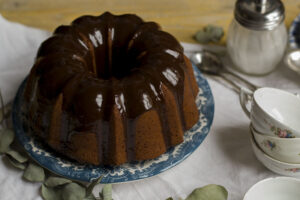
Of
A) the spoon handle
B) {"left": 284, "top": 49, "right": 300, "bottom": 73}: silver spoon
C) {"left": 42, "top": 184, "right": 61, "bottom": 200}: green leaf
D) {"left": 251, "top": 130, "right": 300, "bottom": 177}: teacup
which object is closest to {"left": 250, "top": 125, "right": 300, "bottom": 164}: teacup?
{"left": 251, "top": 130, "right": 300, "bottom": 177}: teacup

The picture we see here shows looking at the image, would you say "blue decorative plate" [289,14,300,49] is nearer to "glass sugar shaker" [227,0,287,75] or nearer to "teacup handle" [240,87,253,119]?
"glass sugar shaker" [227,0,287,75]

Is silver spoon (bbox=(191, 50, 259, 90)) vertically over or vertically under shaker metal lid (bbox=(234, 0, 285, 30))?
under

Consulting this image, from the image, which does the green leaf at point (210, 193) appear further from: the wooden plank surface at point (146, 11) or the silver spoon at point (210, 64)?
the wooden plank surface at point (146, 11)

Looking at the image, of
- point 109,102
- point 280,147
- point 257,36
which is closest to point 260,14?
point 257,36

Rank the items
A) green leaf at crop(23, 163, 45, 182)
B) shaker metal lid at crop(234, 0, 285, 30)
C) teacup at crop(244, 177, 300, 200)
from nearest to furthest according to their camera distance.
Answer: teacup at crop(244, 177, 300, 200) < green leaf at crop(23, 163, 45, 182) < shaker metal lid at crop(234, 0, 285, 30)

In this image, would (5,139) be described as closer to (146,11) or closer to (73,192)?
(73,192)

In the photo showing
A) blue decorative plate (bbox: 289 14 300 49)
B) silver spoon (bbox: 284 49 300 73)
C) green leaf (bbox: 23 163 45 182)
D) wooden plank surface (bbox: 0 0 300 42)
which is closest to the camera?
green leaf (bbox: 23 163 45 182)
